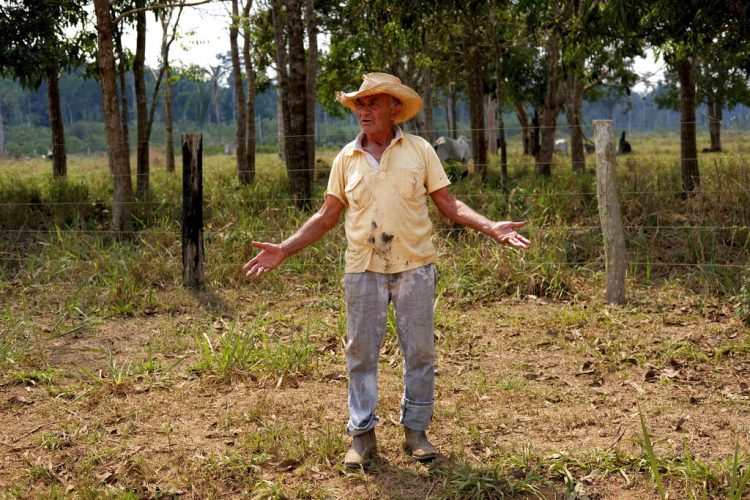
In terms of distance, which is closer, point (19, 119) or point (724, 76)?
point (724, 76)

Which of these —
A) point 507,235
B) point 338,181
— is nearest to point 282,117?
point 338,181

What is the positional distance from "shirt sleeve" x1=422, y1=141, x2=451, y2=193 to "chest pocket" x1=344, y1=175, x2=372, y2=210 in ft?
1.02

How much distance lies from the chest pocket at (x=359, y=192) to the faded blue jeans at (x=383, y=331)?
357mm

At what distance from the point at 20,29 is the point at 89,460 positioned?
954 cm

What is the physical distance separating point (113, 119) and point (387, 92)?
23.4ft

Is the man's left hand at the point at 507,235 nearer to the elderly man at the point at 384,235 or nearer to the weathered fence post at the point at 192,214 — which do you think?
the elderly man at the point at 384,235

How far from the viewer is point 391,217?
3879 mm

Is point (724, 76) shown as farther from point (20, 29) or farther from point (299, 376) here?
point (299, 376)

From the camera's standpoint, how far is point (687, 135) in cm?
1129

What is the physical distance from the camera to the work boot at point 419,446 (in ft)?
13.6

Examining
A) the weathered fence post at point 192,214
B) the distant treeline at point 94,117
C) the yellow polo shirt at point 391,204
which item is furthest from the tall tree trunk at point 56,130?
the distant treeline at point 94,117

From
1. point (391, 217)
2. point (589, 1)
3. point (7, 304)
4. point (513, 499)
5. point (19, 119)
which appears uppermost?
point (19, 119)

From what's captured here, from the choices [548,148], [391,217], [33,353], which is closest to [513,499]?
[391,217]

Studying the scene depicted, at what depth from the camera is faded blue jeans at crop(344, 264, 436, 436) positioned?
396 cm
